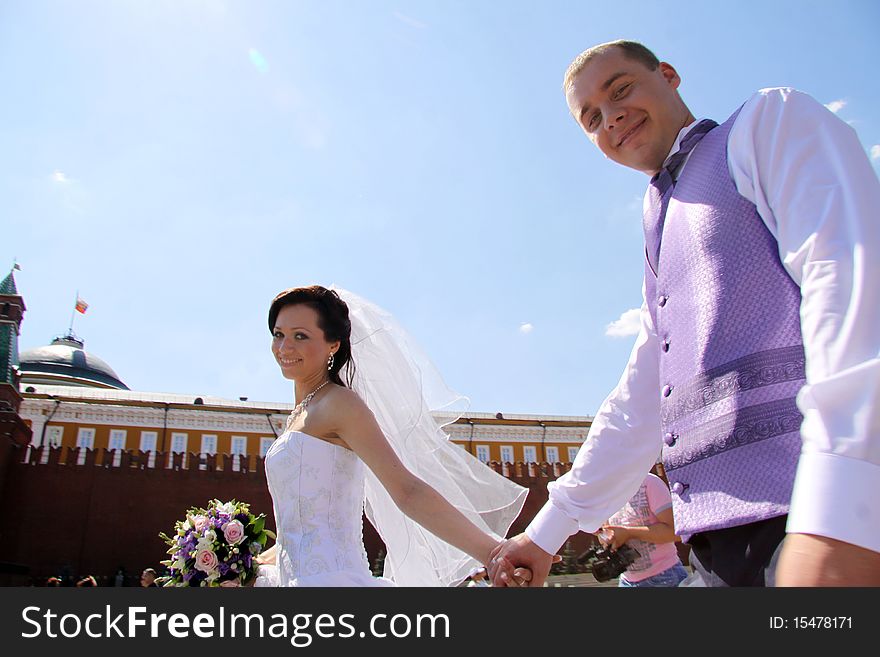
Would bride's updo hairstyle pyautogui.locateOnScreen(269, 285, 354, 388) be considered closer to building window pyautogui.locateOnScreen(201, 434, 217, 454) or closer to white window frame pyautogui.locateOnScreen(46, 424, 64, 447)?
building window pyautogui.locateOnScreen(201, 434, 217, 454)

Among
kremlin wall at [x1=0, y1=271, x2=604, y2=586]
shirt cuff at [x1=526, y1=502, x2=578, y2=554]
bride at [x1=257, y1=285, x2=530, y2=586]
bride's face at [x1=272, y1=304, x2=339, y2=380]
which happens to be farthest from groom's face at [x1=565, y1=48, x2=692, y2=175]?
kremlin wall at [x1=0, y1=271, x2=604, y2=586]

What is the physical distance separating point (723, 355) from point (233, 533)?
2.97m

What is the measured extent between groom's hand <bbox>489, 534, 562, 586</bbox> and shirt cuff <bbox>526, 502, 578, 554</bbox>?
0.09 ft

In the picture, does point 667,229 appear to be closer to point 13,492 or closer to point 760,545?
point 760,545

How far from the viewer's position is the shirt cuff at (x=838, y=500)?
81cm

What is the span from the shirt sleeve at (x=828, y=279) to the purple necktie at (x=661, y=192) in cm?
24

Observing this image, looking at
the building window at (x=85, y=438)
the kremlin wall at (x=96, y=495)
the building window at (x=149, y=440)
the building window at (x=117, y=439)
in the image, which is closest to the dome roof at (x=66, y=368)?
the building window at (x=85, y=438)

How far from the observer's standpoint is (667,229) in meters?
1.59

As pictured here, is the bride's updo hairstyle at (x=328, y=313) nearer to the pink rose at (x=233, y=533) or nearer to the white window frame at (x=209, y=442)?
the pink rose at (x=233, y=533)

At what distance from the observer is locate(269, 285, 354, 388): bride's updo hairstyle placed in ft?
10.9

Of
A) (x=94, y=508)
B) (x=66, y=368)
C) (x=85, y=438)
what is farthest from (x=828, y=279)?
(x=66, y=368)

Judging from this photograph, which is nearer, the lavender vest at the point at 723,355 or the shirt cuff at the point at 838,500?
the shirt cuff at the point at 838,500
